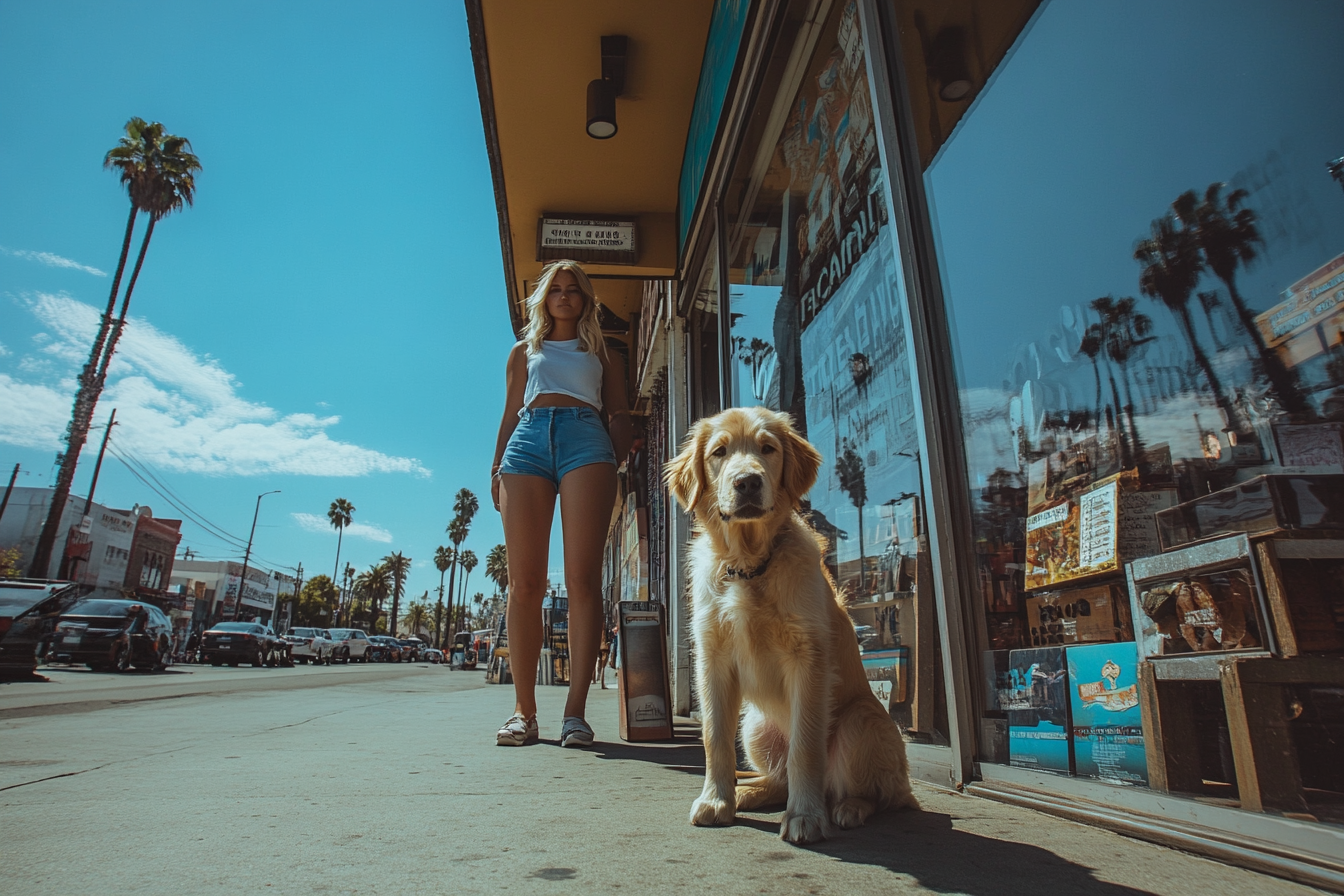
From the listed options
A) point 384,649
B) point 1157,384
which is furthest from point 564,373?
point 384,649

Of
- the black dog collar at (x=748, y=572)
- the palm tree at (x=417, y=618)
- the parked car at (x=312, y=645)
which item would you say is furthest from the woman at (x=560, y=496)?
the palm tree at (x=417, y=618)

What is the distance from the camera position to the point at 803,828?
1641 mm

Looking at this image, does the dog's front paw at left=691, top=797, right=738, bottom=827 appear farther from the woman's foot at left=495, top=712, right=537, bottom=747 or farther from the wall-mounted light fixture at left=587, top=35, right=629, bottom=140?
the wall-mounted light fixture at left=587, top=35, right=629, bottom=140

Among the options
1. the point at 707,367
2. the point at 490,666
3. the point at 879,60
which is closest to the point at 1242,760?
the point at 879,60

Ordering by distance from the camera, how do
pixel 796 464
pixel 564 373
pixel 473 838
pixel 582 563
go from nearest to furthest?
pixel 473 838 < pixel 796 464 < pixel 582 563 < pixel 564 373

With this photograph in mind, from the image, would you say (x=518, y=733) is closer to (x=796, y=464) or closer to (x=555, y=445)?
(x=555, y=445)

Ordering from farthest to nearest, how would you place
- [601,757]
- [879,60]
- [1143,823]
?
[601,757], [879,60], [1143,823]

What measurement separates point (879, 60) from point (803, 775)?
2.52 meters

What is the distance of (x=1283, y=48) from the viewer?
146 centimetres

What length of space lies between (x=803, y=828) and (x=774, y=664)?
45cm

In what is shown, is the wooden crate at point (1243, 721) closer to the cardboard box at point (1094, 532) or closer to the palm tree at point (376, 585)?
the cardboard box at point (1094, 532)

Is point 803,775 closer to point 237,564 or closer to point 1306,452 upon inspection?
point 1306,452

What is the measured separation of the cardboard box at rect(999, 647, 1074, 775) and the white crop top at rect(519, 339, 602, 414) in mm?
2417

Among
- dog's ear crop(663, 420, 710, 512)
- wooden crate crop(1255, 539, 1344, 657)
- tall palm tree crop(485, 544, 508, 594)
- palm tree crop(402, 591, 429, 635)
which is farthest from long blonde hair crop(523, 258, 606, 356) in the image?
palm tree crop(402, 591, 429, 635)
